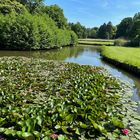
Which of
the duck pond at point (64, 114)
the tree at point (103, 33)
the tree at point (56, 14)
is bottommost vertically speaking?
the tree at point (103, 33)

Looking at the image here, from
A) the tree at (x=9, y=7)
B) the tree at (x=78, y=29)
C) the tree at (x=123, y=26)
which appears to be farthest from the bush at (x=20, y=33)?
the tree at (x=123, y=26)

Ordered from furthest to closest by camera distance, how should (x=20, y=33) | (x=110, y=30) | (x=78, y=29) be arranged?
(x=110, y=30), (x=78, y=29), (x=20, y=33)

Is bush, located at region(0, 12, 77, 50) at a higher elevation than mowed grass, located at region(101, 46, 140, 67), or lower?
higher

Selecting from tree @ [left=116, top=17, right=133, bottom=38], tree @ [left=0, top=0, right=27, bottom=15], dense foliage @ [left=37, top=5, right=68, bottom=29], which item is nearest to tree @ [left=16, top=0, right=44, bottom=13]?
dense foliage @ [left=37, top=5, right=68, bottom=29]

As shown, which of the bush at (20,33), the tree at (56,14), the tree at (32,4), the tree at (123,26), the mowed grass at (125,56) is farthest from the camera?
the tree at (123,26)

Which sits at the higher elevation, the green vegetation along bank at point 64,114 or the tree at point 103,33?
the green vegetation along bank at point 64,114

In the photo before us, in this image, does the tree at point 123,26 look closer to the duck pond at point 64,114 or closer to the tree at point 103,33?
the tree at point 103,33

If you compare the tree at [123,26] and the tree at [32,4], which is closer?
the tree at [32,4]

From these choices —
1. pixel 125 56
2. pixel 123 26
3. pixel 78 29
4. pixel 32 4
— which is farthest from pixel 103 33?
pixel 125 56

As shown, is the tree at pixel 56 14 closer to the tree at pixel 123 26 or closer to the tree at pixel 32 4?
the tree at pixel 32 4

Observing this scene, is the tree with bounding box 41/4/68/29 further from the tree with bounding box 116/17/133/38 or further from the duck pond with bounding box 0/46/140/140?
the duck pond with bounding box 0/46/140/140

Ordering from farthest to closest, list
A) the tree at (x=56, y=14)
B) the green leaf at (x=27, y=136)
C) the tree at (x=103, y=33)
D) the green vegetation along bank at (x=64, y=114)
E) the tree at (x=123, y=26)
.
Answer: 1. the tree at (x=103, y=33)
2. the tree at (x=123, y=26)
3. the tree at (x=56, y=14)
4. the green vegetation along bank at (x=64, y=114)
5. the green leaf at (x=27, y=136)

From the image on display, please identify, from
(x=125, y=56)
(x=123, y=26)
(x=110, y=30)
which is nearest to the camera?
(x=125, y=56)

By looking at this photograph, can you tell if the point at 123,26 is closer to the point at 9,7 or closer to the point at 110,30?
the point at 110,30
